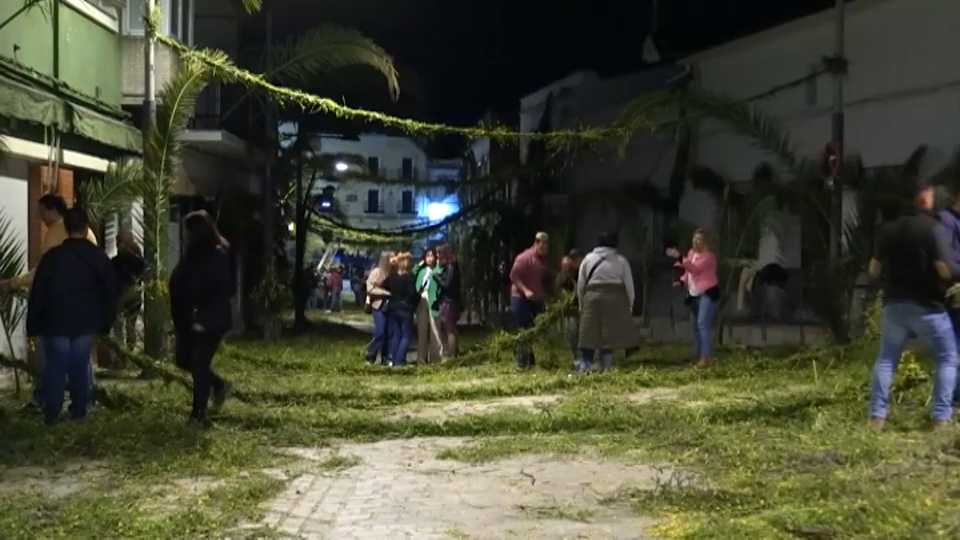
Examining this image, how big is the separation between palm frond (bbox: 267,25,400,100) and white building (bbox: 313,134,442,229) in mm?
9120

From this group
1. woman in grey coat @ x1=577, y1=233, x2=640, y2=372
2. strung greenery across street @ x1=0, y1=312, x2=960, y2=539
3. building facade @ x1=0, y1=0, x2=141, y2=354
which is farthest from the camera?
woman in grey coat @ x1=577, y1=233, x2=640, y2=372

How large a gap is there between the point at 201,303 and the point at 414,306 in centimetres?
619

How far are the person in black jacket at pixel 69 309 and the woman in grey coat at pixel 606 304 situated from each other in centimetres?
537

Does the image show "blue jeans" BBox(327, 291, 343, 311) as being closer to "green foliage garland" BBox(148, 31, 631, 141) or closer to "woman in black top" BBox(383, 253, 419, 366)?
"woman in black top" BBox(383, 253, 419, 366)

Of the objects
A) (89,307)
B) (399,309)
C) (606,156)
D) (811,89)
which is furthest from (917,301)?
(606,156)

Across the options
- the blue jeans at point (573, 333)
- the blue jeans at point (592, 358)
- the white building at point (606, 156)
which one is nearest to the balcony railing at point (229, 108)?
the white building at point (606, 156)

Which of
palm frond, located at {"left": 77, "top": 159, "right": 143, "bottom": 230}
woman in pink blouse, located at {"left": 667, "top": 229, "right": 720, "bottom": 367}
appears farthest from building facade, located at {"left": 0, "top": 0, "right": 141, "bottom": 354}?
woman in pink blouse, located at {"left": 667, "top": 229, "right": 720, "bottom": 367}

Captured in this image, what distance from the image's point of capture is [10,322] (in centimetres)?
986

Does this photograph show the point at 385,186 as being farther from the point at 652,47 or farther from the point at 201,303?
the point at 201,303

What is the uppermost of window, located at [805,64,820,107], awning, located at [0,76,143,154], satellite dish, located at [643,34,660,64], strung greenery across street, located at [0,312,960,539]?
satellite dish, located at [643,34,660,64]

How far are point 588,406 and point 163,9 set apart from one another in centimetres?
907

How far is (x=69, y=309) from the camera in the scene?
8.91m

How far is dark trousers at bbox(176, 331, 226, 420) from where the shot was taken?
9055 millimetres

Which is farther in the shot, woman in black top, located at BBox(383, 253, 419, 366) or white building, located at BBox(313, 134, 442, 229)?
white building, located at BBox(313, 134, 442, 229)
